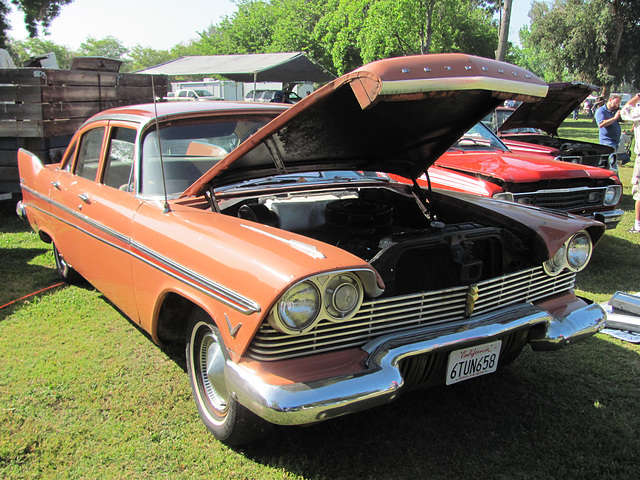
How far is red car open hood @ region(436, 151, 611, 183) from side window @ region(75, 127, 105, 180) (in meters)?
3.45

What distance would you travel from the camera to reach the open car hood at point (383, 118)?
1983mm

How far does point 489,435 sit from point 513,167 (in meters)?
3.40

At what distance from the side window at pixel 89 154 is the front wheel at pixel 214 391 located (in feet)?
5.61

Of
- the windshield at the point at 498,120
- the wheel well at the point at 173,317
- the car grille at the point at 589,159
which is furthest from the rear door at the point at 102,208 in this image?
the car grille at the point at 589,159

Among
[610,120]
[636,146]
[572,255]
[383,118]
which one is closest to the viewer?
[383,118]

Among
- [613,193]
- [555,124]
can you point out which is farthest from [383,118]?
[555,124]

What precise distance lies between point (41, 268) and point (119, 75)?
15.0 feet

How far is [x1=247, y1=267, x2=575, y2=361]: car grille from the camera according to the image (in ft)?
6.45

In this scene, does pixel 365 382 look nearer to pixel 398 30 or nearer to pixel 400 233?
pixel 400 233

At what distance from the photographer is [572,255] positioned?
274 centimetres

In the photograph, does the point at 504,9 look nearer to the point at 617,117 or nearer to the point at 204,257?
the point at 617,117

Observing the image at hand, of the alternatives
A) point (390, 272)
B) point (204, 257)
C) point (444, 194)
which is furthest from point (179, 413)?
point (444, 194)

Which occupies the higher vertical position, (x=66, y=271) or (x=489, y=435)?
(x=66, y=271)

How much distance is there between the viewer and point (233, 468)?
7.40 feet
